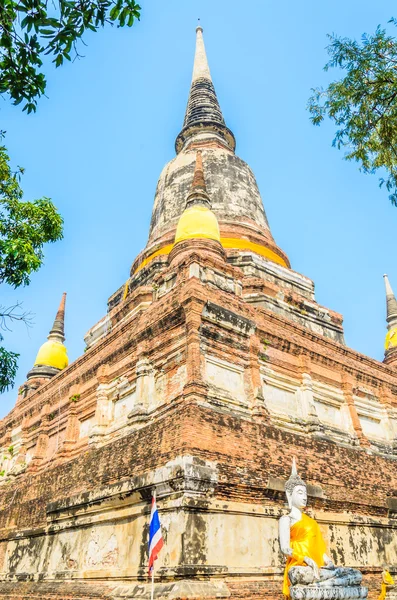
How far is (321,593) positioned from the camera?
4.69 m

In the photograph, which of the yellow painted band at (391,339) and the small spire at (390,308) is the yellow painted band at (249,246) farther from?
the small spire at (390,308)

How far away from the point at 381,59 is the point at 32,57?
533 centimetres

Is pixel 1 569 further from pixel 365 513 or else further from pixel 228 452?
pixel 365 513

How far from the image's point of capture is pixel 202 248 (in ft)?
36.3

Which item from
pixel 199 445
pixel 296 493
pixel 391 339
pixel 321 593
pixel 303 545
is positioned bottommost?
pixel 321 593

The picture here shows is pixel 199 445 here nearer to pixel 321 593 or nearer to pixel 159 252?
pixel 321 593

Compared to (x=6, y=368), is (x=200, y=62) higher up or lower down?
higher up

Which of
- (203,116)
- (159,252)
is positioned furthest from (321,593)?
(203,116)

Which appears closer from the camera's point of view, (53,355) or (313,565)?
(313,565)

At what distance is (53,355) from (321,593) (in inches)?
617

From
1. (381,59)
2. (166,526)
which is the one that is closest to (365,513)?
(166,526)

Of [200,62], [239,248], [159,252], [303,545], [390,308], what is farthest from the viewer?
[200,62]

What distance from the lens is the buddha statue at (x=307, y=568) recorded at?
15.6ft

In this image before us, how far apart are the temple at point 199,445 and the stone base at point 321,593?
1577mm
